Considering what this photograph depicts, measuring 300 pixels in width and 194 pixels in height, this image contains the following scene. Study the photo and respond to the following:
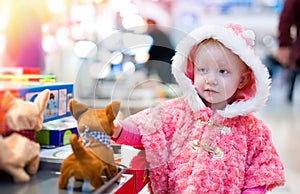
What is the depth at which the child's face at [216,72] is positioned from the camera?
38.4 inches

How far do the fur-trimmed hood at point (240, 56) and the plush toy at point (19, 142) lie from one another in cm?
38

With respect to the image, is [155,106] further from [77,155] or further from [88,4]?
[88,4]

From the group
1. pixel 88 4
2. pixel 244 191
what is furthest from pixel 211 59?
pixel 88 4

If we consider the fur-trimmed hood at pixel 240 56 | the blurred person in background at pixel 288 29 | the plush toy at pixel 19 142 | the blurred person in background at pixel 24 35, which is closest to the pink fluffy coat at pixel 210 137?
the fur-trimmed hood at pixel 240 56

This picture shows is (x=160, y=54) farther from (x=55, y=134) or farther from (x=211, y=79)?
(x=55, y=134)

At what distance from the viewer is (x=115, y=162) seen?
2.53 feet

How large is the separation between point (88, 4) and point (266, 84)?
2.36 m

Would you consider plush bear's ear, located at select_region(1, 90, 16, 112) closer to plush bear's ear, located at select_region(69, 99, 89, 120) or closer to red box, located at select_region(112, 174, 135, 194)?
plush bear's ear, located at select_region(69, 99, 89, 120)

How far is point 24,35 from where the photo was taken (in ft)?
4.24

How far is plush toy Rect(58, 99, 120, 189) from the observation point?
0.67 m

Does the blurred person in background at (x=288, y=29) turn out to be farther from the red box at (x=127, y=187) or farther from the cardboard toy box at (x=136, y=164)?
the red box at (x=127, y=187)

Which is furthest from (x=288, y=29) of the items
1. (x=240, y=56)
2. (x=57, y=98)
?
(x=57, y=98)

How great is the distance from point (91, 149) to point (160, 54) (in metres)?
0.34

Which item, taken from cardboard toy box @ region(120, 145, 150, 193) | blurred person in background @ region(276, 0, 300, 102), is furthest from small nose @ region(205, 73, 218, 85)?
blurred person in background @ region(276, 0, 300, 102)
